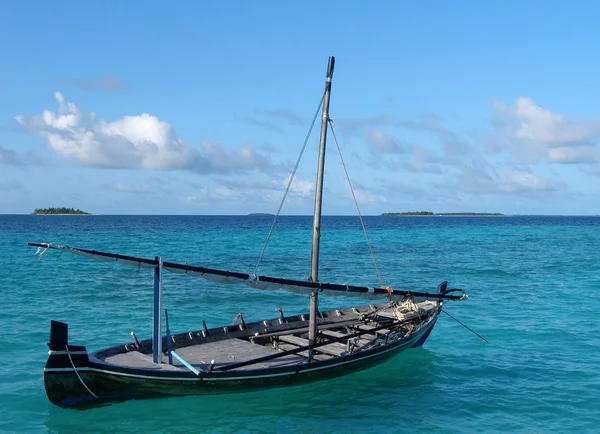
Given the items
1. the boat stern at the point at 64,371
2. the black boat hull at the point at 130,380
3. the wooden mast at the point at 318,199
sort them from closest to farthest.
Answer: the boat stern at the point at 64,371
the black boat hull at the point at 130,380
the wooden mast at the point at 318,199

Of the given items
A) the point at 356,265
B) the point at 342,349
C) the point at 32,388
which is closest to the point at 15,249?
the point at 356,265

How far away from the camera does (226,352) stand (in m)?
16.9

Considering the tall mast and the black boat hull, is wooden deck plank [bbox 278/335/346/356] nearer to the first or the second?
the black boat hull

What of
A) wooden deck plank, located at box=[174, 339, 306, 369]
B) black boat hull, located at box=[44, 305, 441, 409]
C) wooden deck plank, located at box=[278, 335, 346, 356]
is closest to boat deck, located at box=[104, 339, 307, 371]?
wooden deck plank, located at box=[174, 339, 306, 369]

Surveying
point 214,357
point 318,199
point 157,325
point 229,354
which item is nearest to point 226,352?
point 229,354

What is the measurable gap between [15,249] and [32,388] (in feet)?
167

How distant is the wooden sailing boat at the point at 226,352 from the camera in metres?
13.8

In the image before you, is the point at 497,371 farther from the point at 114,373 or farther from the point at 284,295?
the point at 284,295

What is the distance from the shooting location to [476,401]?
16.2 metres

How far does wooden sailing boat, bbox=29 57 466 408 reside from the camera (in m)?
13.8

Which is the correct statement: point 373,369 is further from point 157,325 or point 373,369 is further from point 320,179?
point 157,325

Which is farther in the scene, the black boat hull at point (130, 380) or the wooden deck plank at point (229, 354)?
the wooden deck plank at point (229, 354)

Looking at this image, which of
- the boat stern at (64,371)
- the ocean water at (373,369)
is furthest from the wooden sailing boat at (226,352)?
the ocean water at (373,369)

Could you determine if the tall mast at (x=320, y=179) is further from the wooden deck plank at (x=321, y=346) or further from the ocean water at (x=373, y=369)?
the ocean water at (x=373, y=369)
